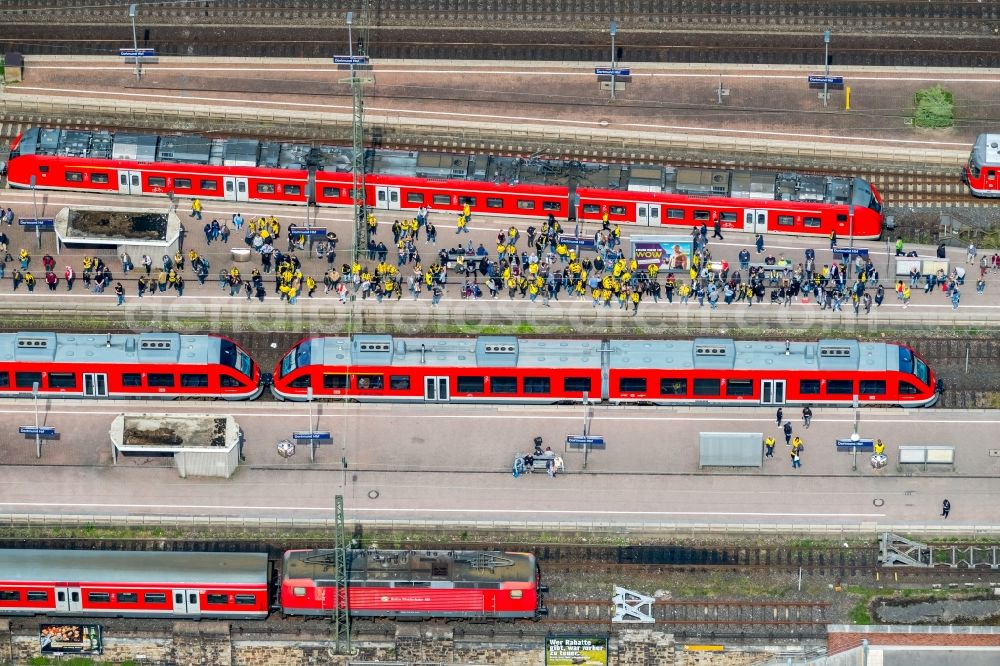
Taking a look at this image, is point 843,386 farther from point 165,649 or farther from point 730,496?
point 165,649

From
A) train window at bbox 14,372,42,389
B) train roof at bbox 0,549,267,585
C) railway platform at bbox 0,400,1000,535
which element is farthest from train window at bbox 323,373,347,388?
train window at bbox 14,372,42,389

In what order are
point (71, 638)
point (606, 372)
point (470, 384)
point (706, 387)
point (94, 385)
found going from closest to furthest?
1. point (71, 638)
2. point (606, 372)
3. point (706, 387)
4. point (470, 384)
5. point (94, 385)

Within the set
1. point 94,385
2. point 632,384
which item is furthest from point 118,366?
point 632,384

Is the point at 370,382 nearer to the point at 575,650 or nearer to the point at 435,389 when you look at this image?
the point at 435,389

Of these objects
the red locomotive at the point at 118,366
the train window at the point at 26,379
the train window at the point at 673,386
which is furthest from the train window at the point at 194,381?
the train window at the point at 673,386

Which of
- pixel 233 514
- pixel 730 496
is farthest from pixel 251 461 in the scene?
pixel 730 496

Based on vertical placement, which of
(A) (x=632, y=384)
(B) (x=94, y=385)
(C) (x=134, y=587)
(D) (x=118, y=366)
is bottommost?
(C) (x=134, y=587)

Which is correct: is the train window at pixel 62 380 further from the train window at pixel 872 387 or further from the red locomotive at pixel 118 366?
the train window at pixel 872 387
